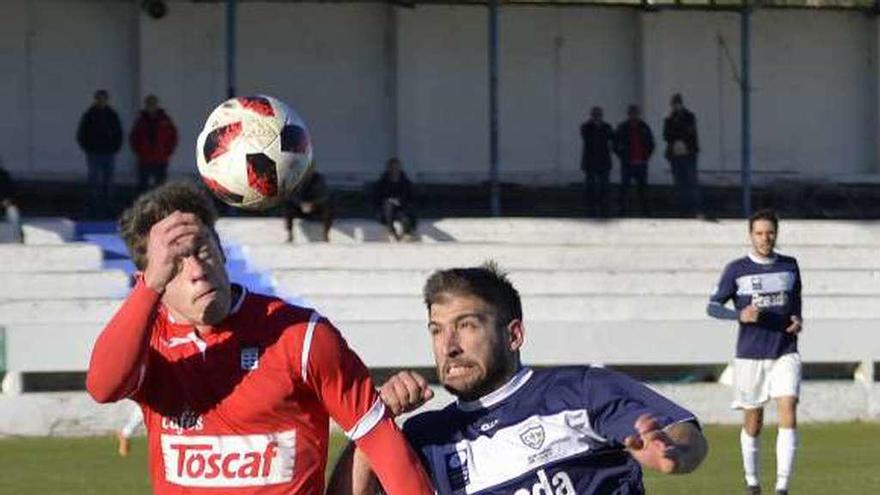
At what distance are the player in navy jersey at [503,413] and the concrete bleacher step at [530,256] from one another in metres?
17.9

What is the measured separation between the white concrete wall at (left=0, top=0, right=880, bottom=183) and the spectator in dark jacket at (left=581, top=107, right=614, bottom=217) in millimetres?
2416

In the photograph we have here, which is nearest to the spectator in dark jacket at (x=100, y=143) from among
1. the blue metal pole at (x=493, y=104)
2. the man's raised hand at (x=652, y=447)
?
the blue metal pole at (x=493, y=104)

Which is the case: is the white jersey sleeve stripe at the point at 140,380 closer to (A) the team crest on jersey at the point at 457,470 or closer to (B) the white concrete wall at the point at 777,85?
(A) the team crest on jersey at the point at 457,470

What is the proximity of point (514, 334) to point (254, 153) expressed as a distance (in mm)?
1726

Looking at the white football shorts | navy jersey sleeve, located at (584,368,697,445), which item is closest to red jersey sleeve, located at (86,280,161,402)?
navy jersey sleeve, located at (584,368,697,445)

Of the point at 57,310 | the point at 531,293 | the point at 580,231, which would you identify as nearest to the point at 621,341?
the point at 531,293

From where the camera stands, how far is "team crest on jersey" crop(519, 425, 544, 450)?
203 inches

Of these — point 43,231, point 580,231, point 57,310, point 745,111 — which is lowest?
point 57,310

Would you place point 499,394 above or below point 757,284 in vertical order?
above

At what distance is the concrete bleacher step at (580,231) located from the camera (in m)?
25.5

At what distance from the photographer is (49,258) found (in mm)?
22375

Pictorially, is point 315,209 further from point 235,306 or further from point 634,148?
point 235,306

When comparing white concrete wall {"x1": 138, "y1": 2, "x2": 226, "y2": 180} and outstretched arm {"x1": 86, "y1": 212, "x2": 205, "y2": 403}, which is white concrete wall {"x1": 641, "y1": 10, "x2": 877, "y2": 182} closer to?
white concrete wall {"x1": 138, "y1": 2, "x2": 226, "y2": 180}

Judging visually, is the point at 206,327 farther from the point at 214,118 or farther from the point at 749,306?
the point at 749,306
